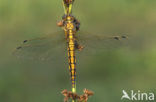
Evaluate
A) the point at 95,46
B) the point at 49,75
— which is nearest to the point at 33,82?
the point at 49,75

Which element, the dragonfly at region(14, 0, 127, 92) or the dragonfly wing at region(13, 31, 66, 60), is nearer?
the dragonfly at region(14, 0, 127, 92)

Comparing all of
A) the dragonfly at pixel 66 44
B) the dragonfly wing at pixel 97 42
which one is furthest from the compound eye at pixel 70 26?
the dragonfly wing at pixel 97 42

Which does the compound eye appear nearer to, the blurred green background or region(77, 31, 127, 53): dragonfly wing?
region(77, 31, 127, 53): dragonfly wing

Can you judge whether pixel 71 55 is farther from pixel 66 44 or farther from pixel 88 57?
pixel 88 57

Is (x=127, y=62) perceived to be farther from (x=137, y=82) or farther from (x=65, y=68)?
(x=65, y=68)

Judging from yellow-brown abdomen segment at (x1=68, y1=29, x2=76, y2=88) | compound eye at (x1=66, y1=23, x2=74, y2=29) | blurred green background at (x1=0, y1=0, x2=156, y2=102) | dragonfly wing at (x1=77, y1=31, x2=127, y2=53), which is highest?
blurred green background at (x1=0, y1=0, x2=156, y2=102)

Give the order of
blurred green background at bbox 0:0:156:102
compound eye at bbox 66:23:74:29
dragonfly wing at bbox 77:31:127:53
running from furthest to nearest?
1. blurred green background at bbox 0:0:156:102
2. dragonfly wing at bbox 77:31:127:53
3. compound eye at bbox 66:23:74:29

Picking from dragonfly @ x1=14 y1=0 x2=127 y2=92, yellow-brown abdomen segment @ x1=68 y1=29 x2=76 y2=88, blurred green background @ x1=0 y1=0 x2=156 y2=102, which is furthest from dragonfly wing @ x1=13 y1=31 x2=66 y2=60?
blurred green background @ x1=0 y1=0 x2=156 y2=102

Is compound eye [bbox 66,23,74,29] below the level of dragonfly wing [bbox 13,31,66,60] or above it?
above
